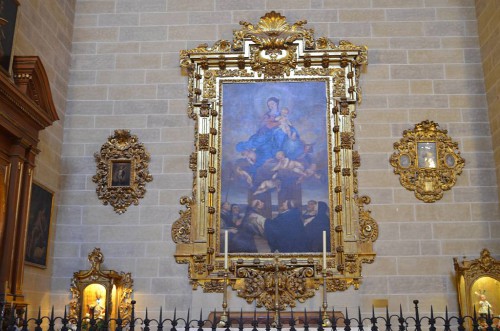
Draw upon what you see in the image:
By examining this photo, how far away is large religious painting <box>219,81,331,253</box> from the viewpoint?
27.6 feet

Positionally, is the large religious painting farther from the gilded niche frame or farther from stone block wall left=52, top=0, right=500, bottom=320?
stone block wall left=52, top=0, right=500, bottom=320

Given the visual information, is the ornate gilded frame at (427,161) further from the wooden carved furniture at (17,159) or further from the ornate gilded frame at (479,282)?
the wooden carved furniture at (17,159)

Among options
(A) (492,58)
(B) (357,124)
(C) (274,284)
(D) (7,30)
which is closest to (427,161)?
(B) (357,124)

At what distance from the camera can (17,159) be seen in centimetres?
712

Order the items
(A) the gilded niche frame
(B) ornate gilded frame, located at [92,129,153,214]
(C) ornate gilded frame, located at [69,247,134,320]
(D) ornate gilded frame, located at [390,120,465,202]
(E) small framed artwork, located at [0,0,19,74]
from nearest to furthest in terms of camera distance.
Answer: (E) small framed artwork, located at [0,0,19,74], (C) ornate gilded frame, located at [69,247,134,320], (A) the gilded niche frame, (D) ornate gilded frame, located at [390,120,465,202], (B) ornate gilded frame, located at [92,129,153,214]

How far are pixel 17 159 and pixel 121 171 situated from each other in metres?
1.90

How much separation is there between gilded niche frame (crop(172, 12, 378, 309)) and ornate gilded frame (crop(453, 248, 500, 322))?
1255mm

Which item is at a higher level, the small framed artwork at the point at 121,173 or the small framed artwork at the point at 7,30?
the small framed artwork at the point at 7,30

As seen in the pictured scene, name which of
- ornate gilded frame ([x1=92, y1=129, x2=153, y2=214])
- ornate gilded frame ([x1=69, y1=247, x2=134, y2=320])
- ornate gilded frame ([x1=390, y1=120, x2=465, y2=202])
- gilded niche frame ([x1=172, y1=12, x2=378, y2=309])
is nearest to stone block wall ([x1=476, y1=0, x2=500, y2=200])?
ornate gilded frame ([x1=390, y1=120, x2=465, y2=202])

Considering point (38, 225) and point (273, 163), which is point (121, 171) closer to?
point (38, 225)

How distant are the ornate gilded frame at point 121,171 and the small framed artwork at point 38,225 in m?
0.77

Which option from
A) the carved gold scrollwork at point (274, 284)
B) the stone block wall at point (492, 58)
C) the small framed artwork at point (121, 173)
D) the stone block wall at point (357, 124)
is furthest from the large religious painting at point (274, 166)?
the stone block wall at point (492, 58)

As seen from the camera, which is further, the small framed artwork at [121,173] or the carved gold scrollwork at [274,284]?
the small framed artwork at [121,173]

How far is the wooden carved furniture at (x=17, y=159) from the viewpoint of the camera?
22.2 feet
